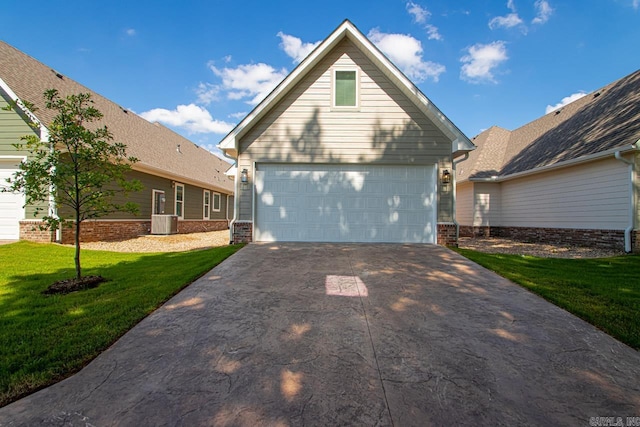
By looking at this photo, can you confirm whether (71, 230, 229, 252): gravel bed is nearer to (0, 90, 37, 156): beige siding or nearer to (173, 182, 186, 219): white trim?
(173, 182, 186, 219): white trim

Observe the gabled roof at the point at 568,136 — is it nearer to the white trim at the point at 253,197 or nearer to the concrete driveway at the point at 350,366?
the concrete driveway at the point at 350,366

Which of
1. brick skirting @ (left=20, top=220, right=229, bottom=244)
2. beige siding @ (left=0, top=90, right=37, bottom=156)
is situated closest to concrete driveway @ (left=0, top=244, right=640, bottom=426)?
brick skirting @ (left=20, top=220, right=229, bottom=244)

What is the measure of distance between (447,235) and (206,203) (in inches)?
621

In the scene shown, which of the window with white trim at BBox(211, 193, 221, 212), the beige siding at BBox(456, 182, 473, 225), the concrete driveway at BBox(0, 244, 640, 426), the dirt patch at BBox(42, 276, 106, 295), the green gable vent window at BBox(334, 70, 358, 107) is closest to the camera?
the concrete driveway at BBox(0, 244, 640, 426)

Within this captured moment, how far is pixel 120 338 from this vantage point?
9.38ft

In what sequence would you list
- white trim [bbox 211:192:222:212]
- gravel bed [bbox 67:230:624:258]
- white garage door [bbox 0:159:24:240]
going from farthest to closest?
white trim [bbox 211:192:222:212]
white garage door [bbox 0:159:24:240]
gravel bed [bbox 67:230:624:258]

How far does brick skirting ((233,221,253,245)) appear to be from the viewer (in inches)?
334

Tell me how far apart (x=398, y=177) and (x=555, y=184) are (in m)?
7.15

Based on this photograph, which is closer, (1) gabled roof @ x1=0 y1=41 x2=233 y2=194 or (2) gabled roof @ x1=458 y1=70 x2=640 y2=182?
(2) gabled roof @ x1=458 y1=70 x2=640 y2=182

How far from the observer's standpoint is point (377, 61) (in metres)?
8.53

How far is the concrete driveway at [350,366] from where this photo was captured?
6.16 ft

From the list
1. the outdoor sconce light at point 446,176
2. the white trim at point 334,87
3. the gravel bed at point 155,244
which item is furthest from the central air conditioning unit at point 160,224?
the outdoor sconce light at point 446,176

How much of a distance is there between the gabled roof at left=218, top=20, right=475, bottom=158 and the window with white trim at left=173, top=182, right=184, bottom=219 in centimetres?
908

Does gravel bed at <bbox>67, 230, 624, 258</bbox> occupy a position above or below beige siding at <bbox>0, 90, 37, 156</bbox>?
below
